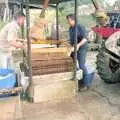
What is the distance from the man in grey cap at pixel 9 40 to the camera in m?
7.05

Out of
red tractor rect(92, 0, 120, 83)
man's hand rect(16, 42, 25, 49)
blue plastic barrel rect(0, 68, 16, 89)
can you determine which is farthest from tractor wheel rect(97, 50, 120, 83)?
blue plastic barrel rect(0, 68, 16, 89)

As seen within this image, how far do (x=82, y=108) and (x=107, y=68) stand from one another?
148 centimetres

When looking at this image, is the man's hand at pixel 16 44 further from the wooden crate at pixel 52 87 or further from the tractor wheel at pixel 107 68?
the tractor wheel at pixel 107 68

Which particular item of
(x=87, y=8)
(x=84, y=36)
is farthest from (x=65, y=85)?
(x=87, y=8)

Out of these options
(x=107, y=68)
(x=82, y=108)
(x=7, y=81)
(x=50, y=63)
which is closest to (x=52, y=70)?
(x=50, y=63)

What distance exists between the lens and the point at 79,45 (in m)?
7.09

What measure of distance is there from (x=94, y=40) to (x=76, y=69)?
8602 mm

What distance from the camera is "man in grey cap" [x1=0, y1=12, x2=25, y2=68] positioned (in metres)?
7.05

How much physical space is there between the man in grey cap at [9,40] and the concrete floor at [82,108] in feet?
4.68

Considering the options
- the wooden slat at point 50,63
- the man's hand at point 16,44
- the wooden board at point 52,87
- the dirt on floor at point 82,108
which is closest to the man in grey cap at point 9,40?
the man's hand at point 16,44

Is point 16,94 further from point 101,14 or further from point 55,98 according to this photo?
point 101,14

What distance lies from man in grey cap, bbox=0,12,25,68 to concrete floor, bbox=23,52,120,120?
1428 mm

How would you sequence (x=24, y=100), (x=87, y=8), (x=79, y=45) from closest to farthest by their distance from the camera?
(x=24, y=100) < (x=79, y=45) < (x=87, y=8)

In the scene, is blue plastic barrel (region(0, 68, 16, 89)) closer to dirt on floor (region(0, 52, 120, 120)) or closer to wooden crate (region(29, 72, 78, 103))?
dirt on floor (region(0, 52, 120, 120))
